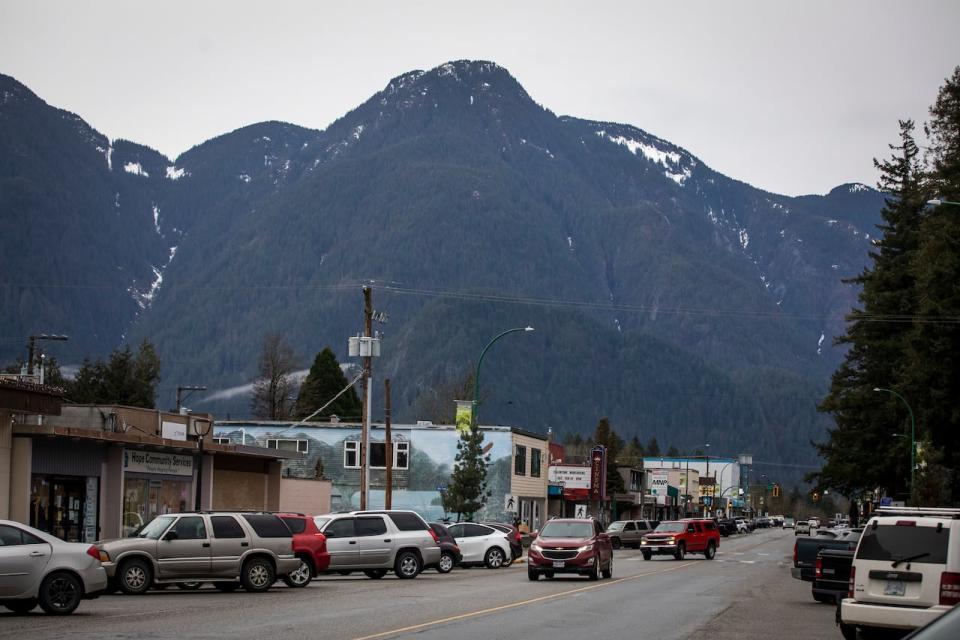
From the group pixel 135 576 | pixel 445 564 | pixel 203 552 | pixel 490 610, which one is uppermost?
pixel 203 552

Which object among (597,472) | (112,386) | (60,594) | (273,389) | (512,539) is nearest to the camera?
(60,594)

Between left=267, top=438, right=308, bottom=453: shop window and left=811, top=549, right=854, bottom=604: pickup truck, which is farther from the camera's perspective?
left=267, top=438, right=308, bottom=453: shop window

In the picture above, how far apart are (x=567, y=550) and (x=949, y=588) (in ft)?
57.5

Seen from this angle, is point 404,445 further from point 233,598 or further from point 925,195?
point 233,598

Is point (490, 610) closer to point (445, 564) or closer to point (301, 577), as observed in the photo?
point (301, 577)

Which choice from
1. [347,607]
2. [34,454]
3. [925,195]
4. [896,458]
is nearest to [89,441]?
[34,454]

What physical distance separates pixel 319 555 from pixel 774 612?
10.8 m

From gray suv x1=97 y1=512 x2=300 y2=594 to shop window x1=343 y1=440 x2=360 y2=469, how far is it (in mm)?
47804

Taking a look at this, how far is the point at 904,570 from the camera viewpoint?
18.1 m

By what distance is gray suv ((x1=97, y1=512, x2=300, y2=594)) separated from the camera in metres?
27.0

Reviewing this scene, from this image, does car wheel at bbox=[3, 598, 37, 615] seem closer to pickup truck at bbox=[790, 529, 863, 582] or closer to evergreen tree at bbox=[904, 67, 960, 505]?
pickup truck at bbox=[790, 529, 863, 582]

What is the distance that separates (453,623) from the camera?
20547mm

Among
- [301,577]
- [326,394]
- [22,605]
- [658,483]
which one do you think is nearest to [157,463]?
[301,577]

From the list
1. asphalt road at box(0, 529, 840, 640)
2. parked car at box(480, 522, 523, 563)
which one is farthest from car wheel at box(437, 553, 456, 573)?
parked car at box(480, 522, 523, 563)
